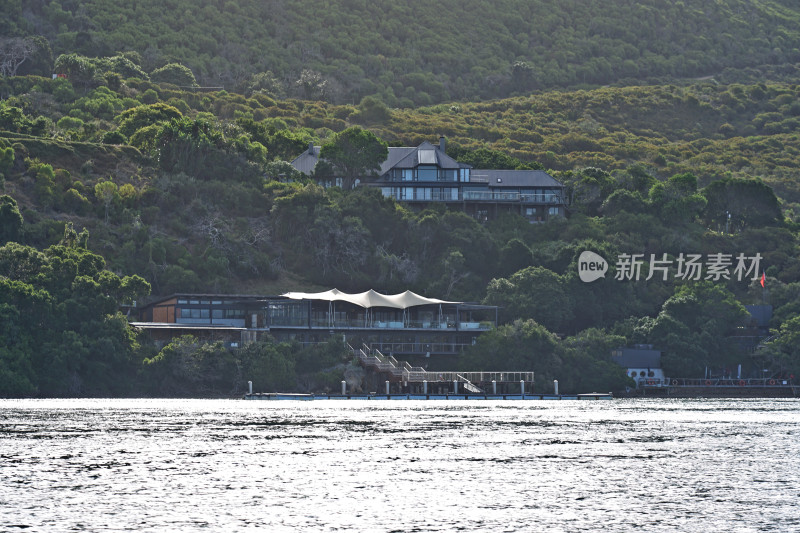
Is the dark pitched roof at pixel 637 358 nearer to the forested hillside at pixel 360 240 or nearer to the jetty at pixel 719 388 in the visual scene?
the forested hillside at pixel 360 240

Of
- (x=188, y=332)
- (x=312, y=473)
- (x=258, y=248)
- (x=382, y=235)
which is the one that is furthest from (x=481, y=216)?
(x=312, y=473)

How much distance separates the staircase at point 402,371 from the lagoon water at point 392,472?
25.5 meters

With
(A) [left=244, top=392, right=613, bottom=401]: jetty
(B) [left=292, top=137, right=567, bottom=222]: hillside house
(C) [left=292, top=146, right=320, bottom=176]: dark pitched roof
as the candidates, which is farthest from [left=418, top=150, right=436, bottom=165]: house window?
(A) [left=244, top=392, right=613, bottom=401]: jetty

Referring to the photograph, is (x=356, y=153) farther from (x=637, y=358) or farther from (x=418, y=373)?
(x=418, y=373)

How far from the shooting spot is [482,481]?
1858 inches

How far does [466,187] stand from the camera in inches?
5782

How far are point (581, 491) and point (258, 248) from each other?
91.1 metres

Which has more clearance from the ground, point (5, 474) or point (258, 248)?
point (258, 248)

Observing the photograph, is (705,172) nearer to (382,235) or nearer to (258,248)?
(382,235)

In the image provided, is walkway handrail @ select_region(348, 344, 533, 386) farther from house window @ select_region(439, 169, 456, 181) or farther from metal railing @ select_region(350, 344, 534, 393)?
house window @ select_region(439, 169, 456, 181)

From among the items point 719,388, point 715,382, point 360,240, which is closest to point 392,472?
point 719,388

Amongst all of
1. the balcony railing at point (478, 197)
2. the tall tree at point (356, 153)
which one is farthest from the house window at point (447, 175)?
the tall tree at point (356, 153)

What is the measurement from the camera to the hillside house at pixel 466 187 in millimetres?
146375

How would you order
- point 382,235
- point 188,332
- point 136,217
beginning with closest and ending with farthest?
point 188,332 < point 136,217 < point 382,235
